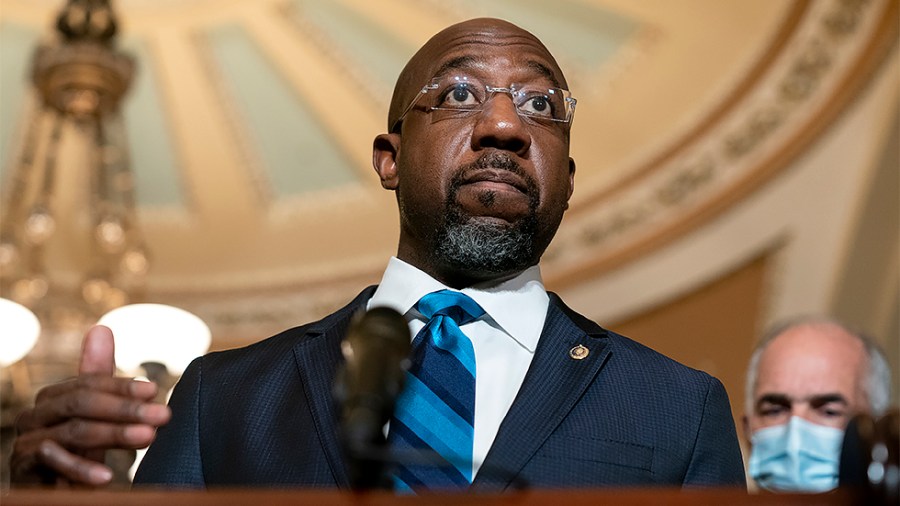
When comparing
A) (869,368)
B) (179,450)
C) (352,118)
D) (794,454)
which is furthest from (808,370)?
(352,118)

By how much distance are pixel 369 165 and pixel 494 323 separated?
5735 millimetres

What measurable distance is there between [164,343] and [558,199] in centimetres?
240

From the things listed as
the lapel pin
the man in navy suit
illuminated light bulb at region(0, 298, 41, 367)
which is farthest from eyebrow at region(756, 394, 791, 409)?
illuminated light bulb at region(0, 298, 41, 367)

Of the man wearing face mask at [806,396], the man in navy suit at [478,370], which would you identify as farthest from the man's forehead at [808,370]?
the man in navy suit at [478,370]

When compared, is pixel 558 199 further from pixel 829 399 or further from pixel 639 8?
pixel 639 8

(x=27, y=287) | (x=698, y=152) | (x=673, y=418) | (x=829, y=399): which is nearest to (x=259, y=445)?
(x=673, y=418)

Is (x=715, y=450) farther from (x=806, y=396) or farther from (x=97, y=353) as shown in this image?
(x=806, y=396)

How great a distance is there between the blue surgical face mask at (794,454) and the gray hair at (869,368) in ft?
0.40

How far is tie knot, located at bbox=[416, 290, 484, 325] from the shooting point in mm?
1747

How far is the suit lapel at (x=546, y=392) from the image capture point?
5.03 ft

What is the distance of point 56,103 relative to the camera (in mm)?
5465

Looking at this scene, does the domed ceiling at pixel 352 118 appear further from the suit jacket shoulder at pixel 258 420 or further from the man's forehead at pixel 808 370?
the suit jacket shoulder at pixel 258 420

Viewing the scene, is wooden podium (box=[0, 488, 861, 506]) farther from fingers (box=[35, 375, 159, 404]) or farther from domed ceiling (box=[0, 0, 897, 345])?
domed ceiling (box=[0, 0, 897, 345])

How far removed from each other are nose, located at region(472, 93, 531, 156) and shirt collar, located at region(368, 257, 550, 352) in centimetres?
17
